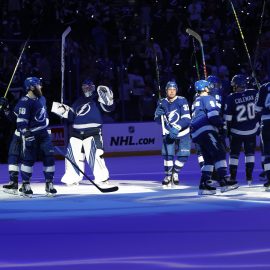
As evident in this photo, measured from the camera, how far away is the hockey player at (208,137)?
1191 cm

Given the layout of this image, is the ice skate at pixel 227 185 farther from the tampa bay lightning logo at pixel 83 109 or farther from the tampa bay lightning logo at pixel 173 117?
the tampa bay lightning logo at pixel 83 109

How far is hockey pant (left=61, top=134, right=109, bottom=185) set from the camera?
13859 mm

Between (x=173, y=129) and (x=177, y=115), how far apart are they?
0.22 m

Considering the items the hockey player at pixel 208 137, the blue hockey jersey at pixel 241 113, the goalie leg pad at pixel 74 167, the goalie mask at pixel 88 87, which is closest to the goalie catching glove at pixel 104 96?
the goalie mask at pixel 88 87

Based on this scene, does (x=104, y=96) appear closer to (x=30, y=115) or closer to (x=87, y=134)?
(x=87, y=134)

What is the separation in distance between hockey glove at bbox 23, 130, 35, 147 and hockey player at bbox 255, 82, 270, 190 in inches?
109

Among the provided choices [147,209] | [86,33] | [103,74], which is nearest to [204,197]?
[147,209]

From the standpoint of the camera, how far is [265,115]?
1234 cm

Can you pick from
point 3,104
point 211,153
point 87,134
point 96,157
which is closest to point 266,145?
Result: point 211,153

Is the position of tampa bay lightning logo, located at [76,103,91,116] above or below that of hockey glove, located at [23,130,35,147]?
above

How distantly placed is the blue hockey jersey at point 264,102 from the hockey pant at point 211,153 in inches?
25.8

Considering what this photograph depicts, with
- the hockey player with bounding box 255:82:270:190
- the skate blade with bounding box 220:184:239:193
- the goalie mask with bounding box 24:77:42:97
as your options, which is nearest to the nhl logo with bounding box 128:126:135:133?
the skate blade with bounding box 220:184:239:193

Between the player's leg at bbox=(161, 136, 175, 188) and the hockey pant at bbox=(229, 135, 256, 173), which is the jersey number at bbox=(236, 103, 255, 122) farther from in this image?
the player's leg at bbox=(161, 136, 175, 188)

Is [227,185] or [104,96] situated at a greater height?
[104,96]
